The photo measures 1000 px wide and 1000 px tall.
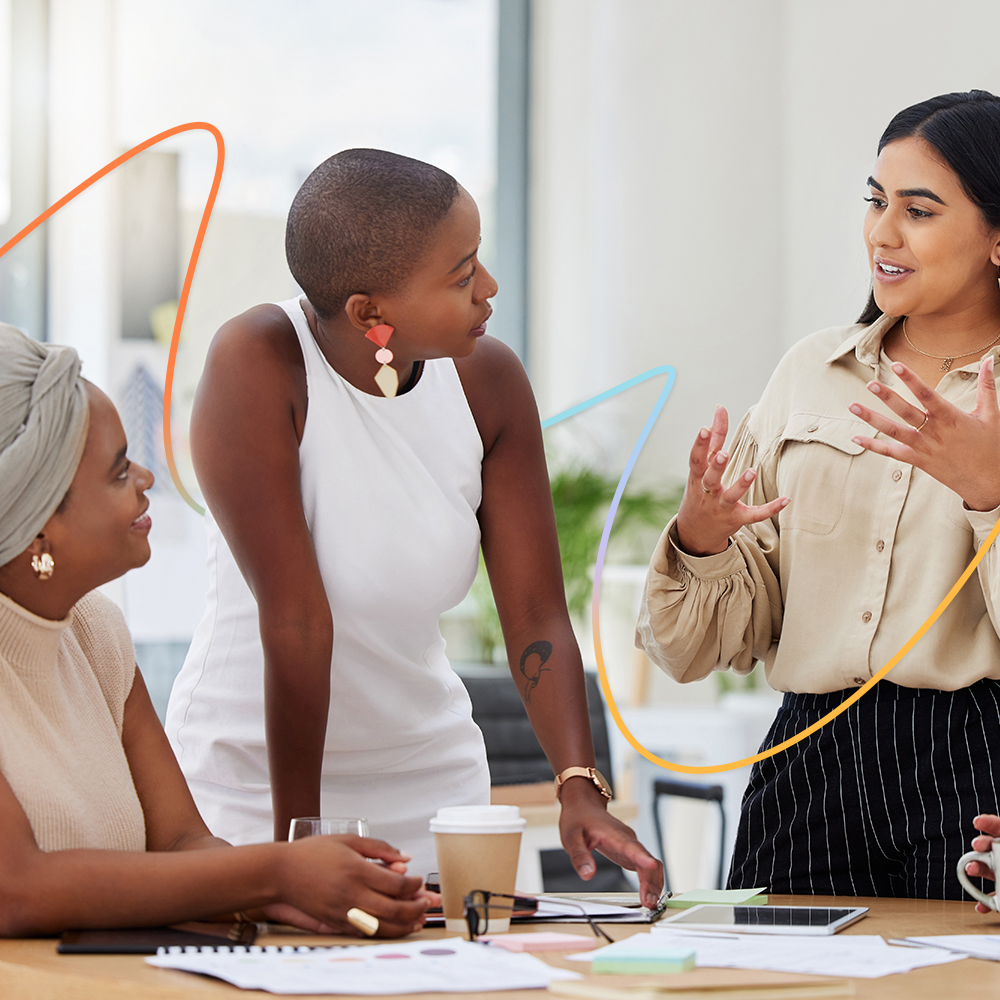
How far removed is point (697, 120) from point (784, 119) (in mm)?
351

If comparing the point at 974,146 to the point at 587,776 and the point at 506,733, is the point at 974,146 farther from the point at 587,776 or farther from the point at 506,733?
the point at 506,733

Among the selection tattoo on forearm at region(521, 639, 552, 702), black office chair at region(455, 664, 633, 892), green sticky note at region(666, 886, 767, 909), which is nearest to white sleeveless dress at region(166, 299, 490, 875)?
tattoo on forearm at region(521, 639, 552, 702)

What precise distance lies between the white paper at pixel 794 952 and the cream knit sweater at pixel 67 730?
0.49 m

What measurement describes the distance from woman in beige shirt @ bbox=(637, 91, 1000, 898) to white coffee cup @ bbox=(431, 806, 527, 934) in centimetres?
51

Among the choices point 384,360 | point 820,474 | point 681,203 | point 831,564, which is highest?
point 681,203

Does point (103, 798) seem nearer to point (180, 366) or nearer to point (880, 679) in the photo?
point (880, 679)

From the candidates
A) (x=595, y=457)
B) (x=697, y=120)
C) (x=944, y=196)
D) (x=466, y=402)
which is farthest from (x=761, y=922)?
(x=697, y=120)

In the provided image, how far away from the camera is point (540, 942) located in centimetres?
104

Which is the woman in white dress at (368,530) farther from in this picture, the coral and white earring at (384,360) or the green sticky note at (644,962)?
the green sticky note at (644,962)

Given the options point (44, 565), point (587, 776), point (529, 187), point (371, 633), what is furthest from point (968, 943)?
point (529, 187)

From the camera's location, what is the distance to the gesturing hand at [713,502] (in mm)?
1468

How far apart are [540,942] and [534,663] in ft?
1.93

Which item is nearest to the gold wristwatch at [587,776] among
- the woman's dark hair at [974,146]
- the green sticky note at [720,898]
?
the green sticky note at [720,898]

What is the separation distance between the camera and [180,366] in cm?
435
